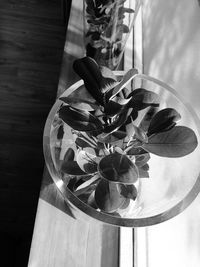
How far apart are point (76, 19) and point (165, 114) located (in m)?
0.61

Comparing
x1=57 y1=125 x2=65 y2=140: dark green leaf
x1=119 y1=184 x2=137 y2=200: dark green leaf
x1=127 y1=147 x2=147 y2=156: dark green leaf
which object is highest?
x1=57 y1=125 x2=65 y2=140: dark green leaf

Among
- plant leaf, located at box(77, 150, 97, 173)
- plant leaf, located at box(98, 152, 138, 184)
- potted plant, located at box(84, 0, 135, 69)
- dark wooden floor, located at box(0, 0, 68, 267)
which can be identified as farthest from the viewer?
dark wooden floor, located at box(0, 0, 68, 267)

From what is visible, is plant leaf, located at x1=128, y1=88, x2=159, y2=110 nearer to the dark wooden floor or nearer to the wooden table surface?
the wooden table surface

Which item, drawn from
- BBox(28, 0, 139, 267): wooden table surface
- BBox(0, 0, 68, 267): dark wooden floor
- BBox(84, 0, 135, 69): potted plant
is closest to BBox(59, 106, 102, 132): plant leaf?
BBox(28, 0, 139, 267): wooden table surface

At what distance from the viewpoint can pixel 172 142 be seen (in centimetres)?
46

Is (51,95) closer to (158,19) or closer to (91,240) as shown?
(158,19)

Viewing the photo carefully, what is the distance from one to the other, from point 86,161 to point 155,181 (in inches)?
5.1

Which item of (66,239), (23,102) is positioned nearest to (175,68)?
(66,239)

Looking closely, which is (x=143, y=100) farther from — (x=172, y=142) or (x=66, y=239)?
(x=66, y=239)

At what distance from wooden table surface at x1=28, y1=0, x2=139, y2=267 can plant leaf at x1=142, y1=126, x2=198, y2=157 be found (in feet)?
0.67

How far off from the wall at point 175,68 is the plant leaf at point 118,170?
0.17m

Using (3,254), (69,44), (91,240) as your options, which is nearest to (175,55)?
(69,44)

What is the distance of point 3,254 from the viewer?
1097mm

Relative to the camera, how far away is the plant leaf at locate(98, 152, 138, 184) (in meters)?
0.42
